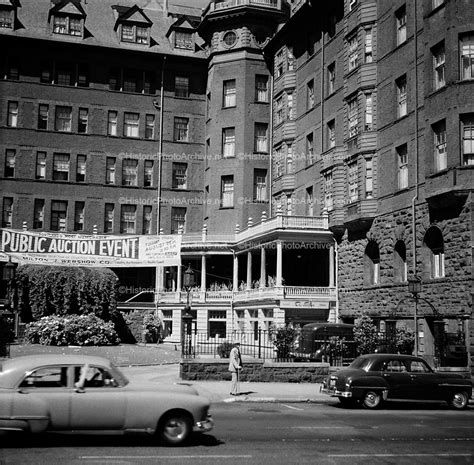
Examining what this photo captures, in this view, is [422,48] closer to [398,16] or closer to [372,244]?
[398,16]

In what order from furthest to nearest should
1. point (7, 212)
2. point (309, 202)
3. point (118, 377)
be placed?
point (7, 212) < point (309, 202) < point (118, 377)

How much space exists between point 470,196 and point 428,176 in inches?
98.1

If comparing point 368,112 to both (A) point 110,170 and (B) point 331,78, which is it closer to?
(B) point 331,78

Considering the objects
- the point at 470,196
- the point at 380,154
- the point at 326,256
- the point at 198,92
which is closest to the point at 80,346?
the point at 326,256

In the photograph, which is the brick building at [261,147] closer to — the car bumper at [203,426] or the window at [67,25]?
the window at [67,25]

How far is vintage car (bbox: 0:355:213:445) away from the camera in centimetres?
1290

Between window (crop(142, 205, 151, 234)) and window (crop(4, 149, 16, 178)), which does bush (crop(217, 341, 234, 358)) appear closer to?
window (crop(142, 205, 151, 234))

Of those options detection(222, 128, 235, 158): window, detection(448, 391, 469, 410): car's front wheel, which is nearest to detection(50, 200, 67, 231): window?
detection(222, 128, 235, 158): window

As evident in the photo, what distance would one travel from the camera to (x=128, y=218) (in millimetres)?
56281

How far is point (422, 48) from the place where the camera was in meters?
33.6

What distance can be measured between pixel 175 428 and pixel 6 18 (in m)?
48.3

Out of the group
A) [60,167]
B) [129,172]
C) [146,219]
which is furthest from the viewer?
[146,219]

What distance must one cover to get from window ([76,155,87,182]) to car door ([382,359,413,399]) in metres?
38.1

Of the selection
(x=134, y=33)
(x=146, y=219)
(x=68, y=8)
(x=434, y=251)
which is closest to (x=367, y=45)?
(x=434, y=251)
